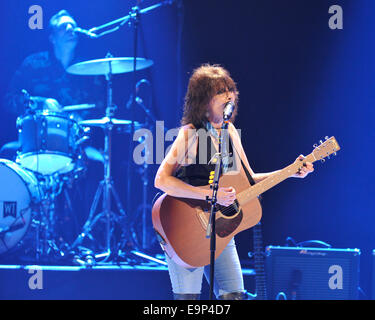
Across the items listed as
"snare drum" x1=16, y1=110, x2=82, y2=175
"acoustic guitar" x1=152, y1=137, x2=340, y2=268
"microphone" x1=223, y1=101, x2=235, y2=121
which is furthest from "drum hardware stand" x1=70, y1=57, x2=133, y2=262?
"microphone" x1=223, y1=101, x2=235, y2=121

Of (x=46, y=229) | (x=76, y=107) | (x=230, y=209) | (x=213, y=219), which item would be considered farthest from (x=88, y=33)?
(x=213, y=219)

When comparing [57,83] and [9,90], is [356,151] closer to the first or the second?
[57,83]

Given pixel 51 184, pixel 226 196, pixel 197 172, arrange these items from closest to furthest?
1. pixel 226 196
2. pixel 197 172
3. pixel 51 184

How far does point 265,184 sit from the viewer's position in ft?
10.7

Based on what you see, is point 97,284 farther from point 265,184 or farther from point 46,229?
point 265,184

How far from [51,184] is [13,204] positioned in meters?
0.59

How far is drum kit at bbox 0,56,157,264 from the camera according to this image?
5.25m

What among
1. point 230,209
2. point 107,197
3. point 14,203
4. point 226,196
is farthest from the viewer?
point 107,197

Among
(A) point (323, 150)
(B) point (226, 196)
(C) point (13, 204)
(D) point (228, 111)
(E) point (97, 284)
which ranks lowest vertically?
(E) point (97, 284)

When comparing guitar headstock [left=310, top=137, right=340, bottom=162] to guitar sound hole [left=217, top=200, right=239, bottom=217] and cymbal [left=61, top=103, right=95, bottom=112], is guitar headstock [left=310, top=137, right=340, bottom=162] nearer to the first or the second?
guitar sound hole [left=217, top=200, right=239, bottom=217]

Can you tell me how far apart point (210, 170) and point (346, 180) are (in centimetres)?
292

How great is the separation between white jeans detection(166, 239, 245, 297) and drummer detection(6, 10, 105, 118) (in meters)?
3.44

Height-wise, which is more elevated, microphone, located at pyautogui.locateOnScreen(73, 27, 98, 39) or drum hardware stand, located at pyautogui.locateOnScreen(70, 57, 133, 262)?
microphone, located at pyautogui.locateOnScreen(73, 27, 98, 39)

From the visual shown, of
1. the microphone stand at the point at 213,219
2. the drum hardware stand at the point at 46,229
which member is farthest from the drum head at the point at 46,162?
the microphone stand at the point at 213,219
